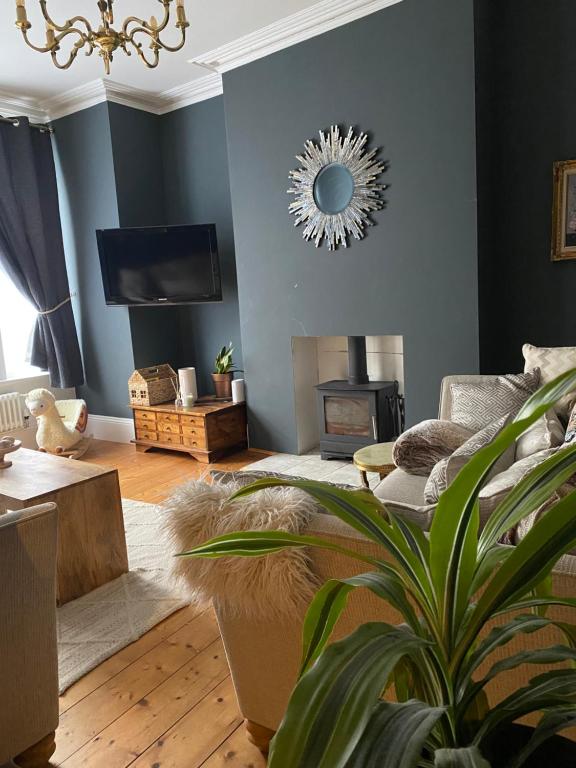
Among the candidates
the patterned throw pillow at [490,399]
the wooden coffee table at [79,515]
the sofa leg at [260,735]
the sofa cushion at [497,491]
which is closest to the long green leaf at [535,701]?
the sofa cushion at [497,491]

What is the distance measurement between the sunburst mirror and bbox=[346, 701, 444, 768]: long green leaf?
3409mm

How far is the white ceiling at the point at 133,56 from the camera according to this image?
3438mm

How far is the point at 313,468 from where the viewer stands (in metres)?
4.07

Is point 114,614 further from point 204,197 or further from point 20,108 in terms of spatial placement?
point 20,108

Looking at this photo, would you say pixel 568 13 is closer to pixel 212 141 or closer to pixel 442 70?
pixel 442 70

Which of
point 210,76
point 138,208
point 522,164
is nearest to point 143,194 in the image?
point 138,208

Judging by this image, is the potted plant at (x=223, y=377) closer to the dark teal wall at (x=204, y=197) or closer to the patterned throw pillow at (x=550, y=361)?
the dark teal wall at (x=204, y=197)

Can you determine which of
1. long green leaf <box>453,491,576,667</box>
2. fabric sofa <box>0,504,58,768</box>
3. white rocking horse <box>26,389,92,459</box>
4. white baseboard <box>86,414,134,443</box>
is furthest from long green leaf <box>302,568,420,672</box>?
white baseboard <box>86,414,134,443</box>

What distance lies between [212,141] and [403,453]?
344cm

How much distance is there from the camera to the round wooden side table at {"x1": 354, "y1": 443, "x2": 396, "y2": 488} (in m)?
2.92

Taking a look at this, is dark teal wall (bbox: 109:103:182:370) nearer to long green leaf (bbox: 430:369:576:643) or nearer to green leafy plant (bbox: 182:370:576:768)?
green leafy plant (bbox: 182:370:576:768)

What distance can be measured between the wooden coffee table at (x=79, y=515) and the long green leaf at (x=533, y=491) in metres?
2.07

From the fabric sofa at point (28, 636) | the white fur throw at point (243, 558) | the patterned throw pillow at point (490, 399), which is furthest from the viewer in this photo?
the patterned throw pillow at point (490, 399)

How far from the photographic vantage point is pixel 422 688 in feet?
2.43
